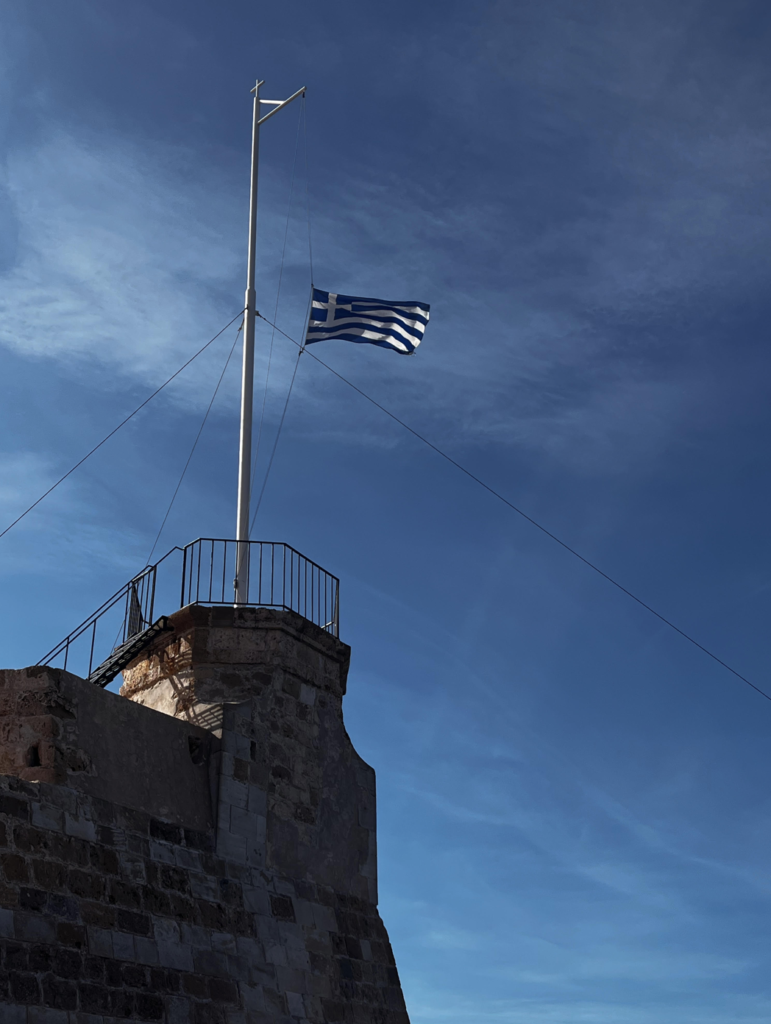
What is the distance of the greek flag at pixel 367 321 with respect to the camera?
16031 mm

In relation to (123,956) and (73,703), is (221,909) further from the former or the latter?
(73,703)

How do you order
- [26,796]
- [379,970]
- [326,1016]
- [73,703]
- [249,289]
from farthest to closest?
1. [249,289]
2. [379,970]
3. [326,1016]
4. [73,703]
5. [26,796]

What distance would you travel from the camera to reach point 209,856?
11281 millimetres

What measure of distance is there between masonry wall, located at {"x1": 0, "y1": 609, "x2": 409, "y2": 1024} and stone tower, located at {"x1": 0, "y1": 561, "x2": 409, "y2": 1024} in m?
0.02

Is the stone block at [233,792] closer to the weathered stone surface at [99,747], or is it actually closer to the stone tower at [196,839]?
the stone tower at [196,839]

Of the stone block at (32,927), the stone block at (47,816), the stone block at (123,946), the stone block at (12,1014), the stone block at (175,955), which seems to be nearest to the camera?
the stone block at (12,1014)

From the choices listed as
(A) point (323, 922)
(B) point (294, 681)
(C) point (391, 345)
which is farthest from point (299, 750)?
(C) point (391, 345)

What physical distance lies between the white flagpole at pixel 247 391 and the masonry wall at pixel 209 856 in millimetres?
765

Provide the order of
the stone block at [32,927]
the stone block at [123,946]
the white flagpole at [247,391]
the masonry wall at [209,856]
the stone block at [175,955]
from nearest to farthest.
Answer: the stone block at [32,927], the masonry wall at [209,856], the stone block at [123,946], the stone block at [175,955], the white flagpole at [247,391]

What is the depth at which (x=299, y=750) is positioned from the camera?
12727 millimetres

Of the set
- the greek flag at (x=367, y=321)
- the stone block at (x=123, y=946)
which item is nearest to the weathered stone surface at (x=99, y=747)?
the stone block at (x=123, y=946)

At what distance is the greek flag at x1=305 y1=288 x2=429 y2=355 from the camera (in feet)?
52.6

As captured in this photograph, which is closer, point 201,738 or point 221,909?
point 221,909

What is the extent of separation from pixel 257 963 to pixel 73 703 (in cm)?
325
